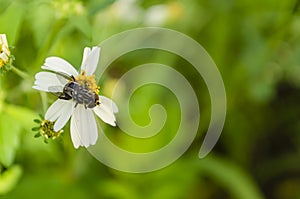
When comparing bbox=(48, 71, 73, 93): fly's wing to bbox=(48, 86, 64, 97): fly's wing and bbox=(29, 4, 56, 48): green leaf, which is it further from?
bbox=(29, 4, 56, 48): green leaf

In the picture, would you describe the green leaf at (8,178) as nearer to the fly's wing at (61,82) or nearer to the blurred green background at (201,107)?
the blurred green background at (201,107)

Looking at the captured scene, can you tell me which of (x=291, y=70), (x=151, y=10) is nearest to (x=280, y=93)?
(x=291, y=70)

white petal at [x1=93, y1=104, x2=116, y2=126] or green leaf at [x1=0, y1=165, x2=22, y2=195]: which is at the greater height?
white petal at [x1=93, y1=104, x2=116, y2=126]

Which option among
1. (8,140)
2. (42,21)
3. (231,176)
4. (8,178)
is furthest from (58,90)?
(231,176)

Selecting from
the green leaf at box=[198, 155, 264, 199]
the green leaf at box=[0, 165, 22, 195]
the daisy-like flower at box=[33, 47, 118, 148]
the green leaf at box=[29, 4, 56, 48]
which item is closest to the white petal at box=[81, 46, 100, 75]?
the daisy-like flower at box=[33, 47, 118, 148]

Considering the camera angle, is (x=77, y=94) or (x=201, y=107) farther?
(x=201, y=107)

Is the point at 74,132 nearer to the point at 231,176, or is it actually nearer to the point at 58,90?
the point at 58,90

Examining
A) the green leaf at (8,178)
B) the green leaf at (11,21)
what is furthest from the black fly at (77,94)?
the green leaf at (8,178)
